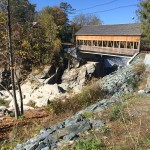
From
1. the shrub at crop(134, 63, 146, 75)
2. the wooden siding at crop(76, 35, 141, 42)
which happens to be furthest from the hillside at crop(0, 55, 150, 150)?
the wooden siding at crop(76, 35, 141, 42)

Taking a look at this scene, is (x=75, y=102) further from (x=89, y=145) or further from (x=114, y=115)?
(x=89, y=145)

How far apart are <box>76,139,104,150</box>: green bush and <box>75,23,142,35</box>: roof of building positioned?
28.9 meters

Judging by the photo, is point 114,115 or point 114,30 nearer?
point 114,115

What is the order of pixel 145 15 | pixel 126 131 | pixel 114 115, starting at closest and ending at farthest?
pixel 126 131 < pixel 114 115 < pixel 145 15

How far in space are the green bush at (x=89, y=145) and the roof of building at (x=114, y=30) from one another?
2886cm

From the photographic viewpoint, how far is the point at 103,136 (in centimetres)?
742

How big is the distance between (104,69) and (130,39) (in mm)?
8095

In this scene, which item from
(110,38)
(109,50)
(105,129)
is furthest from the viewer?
(110,38)

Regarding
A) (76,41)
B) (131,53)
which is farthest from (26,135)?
(76,41)

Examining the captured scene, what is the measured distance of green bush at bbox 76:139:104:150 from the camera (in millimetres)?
6605

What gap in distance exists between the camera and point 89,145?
6715 millimetres

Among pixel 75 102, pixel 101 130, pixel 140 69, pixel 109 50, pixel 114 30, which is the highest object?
pixel 114 30

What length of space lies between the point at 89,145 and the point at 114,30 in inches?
1365

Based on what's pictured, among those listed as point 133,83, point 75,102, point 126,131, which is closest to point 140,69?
point 133,83
